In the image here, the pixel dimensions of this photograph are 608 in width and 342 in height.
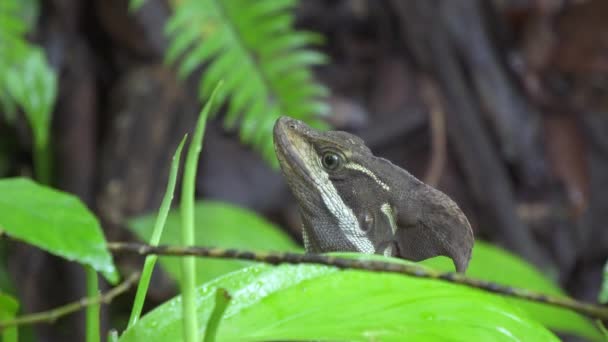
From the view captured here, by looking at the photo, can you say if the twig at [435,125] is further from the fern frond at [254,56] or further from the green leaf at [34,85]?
the green leaf at [34,85]

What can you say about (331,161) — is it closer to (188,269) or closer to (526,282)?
(188,269)

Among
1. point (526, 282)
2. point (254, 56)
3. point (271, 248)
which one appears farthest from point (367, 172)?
point (254, 56)

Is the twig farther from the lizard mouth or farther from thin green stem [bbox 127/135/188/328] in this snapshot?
thin green stem [bbox 127/135/188/328]

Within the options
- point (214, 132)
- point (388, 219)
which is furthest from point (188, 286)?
point (214, 132)

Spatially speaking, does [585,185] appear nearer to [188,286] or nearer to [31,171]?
[31,171]

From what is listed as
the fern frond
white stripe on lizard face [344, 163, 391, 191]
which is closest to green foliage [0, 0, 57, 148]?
the fern frond

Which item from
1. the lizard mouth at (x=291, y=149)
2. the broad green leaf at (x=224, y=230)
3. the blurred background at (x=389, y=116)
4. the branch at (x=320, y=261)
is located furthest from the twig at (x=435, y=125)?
the branch at (x=320, y=261)
